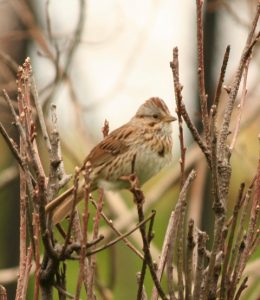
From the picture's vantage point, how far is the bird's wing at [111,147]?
4.68 meters

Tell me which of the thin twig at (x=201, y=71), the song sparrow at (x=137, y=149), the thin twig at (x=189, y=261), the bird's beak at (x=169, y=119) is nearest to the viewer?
the thin twig at (x=189, y=261)

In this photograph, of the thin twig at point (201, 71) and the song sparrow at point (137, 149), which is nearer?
the thin twig at point (201, 71)

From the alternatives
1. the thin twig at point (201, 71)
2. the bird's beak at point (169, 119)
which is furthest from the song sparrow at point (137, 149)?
the thin twig at point (201, 71)

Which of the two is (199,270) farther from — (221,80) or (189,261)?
(221,80)

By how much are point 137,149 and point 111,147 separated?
134 millimetres

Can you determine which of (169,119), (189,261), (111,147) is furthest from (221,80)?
(169,119)

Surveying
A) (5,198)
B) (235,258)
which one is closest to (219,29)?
(5,198)

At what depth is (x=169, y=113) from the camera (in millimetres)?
5078

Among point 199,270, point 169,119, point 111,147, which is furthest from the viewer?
point 169,119

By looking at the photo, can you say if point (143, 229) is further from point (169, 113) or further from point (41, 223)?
point (169, 113)

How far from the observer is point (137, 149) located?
4859mm

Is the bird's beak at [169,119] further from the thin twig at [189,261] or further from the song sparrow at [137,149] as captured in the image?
the thin twig at [189,261]

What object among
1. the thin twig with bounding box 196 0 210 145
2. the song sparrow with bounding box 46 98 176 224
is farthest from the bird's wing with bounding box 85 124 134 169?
the thin twig with bounding box 196 0 210 145

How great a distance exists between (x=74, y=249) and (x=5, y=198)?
Answer: 8.22 metres
